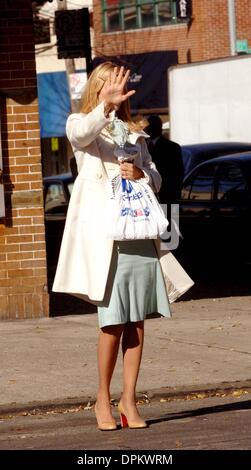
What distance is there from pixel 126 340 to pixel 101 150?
109 cm

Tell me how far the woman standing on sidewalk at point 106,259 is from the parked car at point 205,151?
1164 cm

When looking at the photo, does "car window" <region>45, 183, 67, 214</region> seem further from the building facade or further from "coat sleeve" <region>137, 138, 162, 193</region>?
the building facade

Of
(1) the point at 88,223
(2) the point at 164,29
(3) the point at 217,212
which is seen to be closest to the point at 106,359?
(1) the point at 88,223

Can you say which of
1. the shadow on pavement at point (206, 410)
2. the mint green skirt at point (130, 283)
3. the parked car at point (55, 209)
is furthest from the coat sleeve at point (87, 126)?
the parked car at point (55, 209)

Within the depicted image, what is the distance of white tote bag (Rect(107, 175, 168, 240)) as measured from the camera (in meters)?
7.71

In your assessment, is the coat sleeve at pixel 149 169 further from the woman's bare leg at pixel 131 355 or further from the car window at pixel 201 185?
the car window at pixel 201 185

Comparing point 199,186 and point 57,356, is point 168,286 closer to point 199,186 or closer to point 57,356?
point 57,356

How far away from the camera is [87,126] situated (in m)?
7.63

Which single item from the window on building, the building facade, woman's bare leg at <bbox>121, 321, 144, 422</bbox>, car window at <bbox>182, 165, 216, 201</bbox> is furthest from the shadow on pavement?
the window on building

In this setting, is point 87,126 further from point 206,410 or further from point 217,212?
point 217,212

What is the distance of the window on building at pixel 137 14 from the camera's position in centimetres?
4738

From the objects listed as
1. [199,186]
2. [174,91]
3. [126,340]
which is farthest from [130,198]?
[174,91]

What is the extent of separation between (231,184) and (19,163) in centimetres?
472
